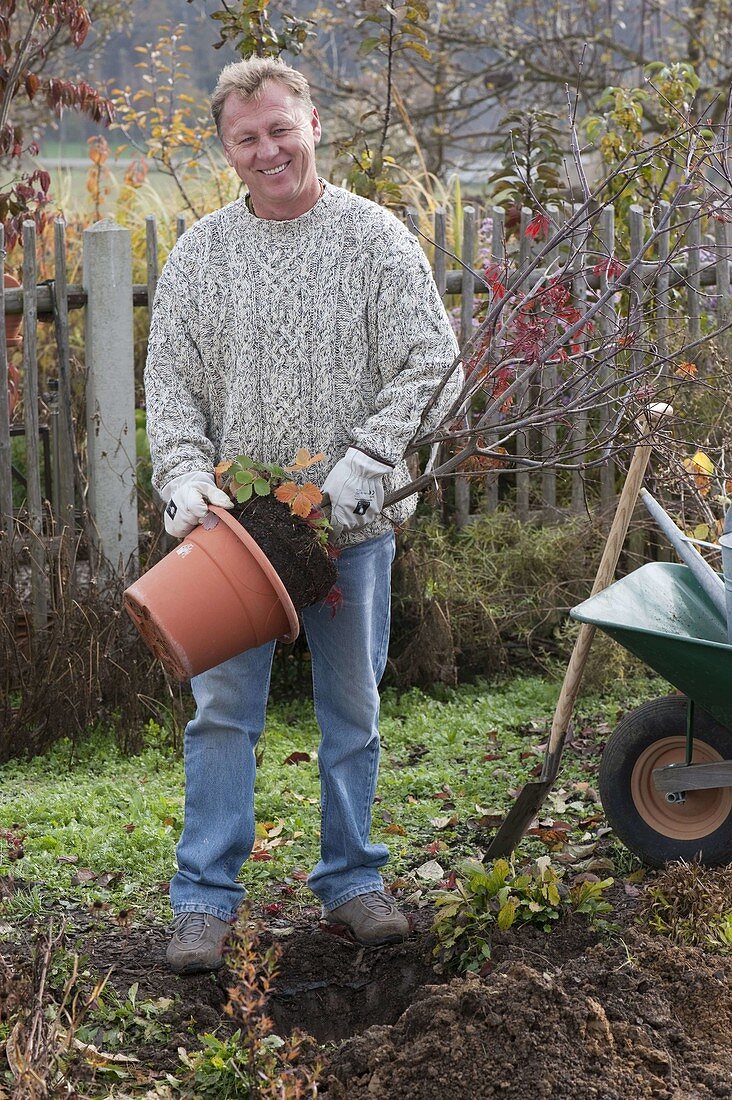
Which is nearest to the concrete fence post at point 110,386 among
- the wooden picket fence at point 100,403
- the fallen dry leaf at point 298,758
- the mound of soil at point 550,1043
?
the wooden picket fence at point 100,403

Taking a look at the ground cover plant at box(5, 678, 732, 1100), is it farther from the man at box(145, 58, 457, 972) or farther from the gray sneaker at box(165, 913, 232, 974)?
the man at box(145, 58, 457, 972)

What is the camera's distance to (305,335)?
108 inches

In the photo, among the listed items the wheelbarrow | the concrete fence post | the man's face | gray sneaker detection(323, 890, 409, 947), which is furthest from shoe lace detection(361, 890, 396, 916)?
the concrete fence post

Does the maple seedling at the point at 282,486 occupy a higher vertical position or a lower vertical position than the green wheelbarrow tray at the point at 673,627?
higher

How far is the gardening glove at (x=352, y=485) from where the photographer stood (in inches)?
105

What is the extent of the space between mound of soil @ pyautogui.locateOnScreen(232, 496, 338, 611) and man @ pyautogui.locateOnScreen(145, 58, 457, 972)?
8 centimetres

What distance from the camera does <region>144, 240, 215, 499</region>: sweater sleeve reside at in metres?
2.81

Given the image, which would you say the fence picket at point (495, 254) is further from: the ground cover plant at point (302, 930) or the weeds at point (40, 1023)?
the weeds at point (40, 1023)

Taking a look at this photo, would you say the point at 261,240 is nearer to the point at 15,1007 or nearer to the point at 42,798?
the point at 15,1007

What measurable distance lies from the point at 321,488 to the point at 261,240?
1.93 feet

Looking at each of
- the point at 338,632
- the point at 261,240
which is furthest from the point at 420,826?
the point at 261,240

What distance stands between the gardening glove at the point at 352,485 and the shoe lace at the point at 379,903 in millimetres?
962

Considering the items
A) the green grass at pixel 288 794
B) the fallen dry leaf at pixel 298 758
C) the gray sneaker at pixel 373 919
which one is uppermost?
the gray sneaker at pixel 373 919

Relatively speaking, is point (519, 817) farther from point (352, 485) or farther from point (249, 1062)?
point (249, 1062)
